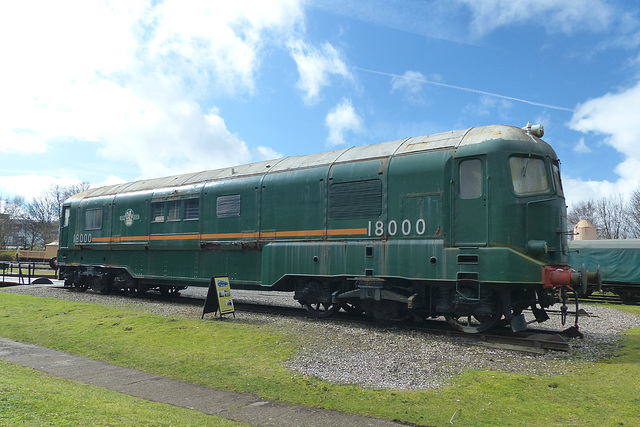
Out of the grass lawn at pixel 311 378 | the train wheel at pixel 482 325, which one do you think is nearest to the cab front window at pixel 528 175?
the train wheel at pixel 482 325

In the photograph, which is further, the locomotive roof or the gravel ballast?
the locomotive roof

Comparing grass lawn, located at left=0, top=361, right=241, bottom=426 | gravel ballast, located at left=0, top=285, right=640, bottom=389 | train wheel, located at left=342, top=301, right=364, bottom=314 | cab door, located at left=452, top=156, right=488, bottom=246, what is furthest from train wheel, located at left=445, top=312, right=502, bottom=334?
grass lawn, located at left=0, top=361, right=241, bottom=426

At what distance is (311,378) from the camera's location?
669 cm

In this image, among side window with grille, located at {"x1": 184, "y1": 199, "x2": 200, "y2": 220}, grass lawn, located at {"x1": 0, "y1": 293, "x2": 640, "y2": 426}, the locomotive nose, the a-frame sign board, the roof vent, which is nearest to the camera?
grass lawn, located at {"x1": 0, "y1": 293, "x2": 640, "y2": 426}

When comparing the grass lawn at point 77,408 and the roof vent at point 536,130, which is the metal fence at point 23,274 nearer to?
the grass lawn at point 77,408

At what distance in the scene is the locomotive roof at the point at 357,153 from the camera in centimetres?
945

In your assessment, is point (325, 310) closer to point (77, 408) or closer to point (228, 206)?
point (228, 206)

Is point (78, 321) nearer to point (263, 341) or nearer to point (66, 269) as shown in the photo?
point (263, 341)

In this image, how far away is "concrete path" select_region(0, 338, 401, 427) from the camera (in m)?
5.16

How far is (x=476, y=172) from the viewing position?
923 centimetres

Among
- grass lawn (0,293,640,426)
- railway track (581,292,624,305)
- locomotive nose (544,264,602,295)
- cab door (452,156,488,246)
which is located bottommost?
railway track (581,292,624,305)

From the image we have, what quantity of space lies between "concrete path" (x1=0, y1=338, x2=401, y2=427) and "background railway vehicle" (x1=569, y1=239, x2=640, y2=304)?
19.0m

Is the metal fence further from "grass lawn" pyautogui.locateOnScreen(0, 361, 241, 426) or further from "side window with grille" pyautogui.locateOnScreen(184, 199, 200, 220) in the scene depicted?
"grass lawn" pyautogui.locateOnScreen(0, 361, 241, 426)

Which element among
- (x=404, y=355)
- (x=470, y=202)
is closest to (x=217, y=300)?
(x=404, y=355)
